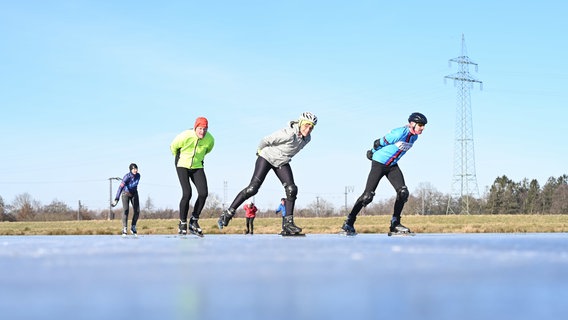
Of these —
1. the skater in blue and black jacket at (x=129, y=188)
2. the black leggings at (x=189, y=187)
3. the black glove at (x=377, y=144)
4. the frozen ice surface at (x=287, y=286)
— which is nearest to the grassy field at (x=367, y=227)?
the skater in blue and black jacket at (x=129, y=188)

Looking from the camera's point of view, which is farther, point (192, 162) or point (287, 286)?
point (192, 162)

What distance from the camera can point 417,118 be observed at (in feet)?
34.5

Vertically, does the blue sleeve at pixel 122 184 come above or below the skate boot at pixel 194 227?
above

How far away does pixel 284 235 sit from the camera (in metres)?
10.2

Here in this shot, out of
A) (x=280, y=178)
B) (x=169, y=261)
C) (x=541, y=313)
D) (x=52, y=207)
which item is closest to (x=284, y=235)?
(x=280, y=178)

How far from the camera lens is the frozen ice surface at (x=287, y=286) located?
244 centimetres

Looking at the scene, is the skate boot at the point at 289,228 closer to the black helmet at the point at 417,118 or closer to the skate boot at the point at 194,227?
the skate boot at the point at 194,227

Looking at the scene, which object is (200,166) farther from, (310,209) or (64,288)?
(310,209)

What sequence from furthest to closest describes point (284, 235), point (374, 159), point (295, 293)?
point (374, 159) → point (284, 235) → point (295, 293)

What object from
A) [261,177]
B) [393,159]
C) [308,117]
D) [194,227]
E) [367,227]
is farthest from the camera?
[367,227]

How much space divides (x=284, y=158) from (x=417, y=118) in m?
2.22

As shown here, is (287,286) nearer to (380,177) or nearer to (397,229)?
(380,177)

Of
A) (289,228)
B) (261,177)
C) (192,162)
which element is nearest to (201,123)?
(192,162)

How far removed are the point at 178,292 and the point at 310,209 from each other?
134783mm
